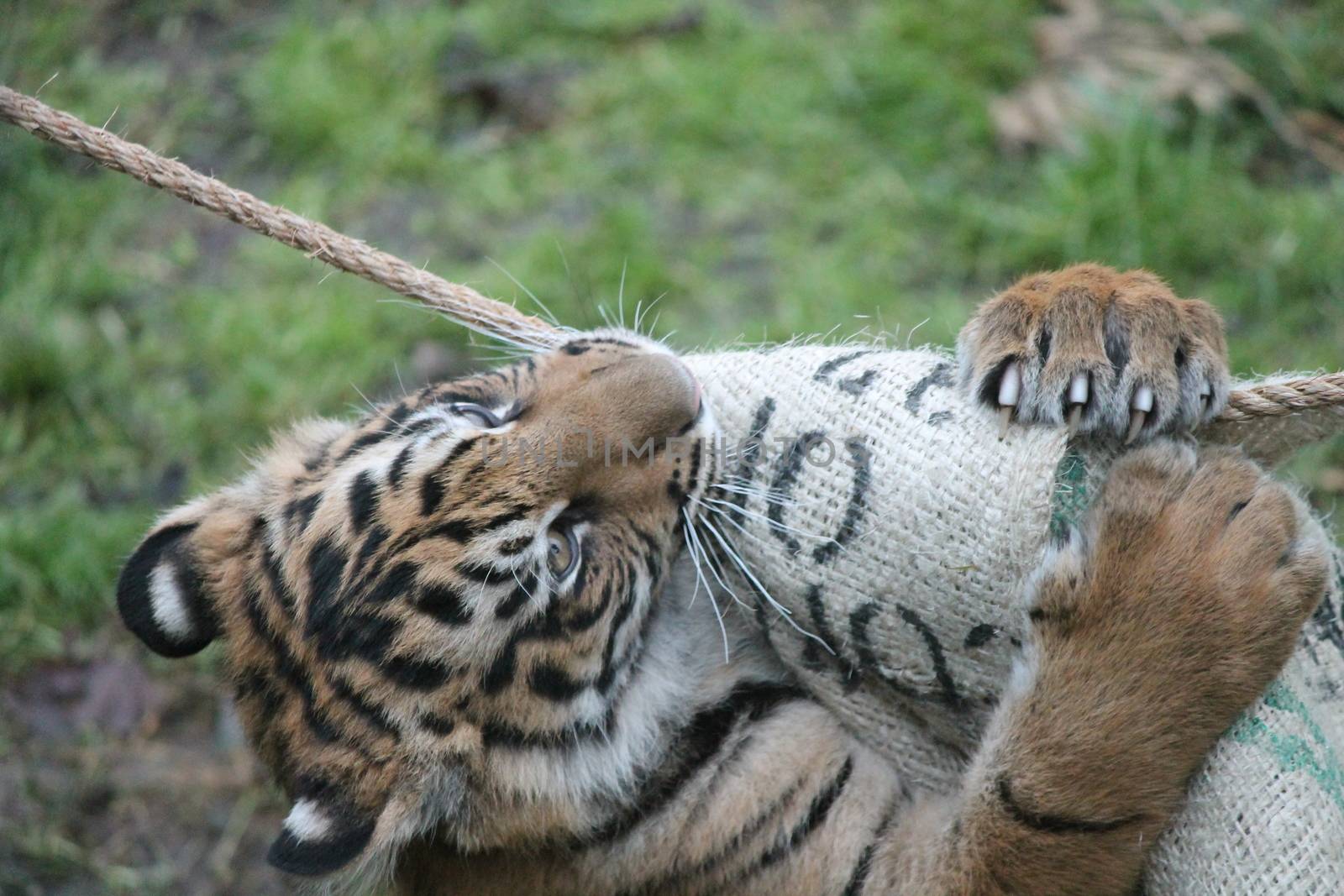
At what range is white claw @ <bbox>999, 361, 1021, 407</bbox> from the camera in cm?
209

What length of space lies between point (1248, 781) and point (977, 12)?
4.18m

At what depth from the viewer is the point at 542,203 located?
516cm

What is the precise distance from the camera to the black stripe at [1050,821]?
2.11 meters

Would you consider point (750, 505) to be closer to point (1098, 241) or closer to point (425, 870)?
point (425, 870)

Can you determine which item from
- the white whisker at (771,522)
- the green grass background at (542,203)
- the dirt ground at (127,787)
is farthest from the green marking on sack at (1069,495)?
the dirt ground at (127,787)

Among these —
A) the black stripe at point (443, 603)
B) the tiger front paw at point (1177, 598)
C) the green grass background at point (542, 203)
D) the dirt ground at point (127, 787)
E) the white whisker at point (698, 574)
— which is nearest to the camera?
the tiger front paw at point (1177, 598)

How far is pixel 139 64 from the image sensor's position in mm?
5824

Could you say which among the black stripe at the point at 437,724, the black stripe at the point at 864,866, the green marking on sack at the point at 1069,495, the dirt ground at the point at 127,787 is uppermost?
the green marking on sack at the point at 1069,495

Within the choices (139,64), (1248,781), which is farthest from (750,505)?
(139,64)

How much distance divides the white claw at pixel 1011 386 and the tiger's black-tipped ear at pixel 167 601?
5.55ft

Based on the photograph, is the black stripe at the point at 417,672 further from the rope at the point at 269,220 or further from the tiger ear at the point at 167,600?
the rope at the point at 269,220

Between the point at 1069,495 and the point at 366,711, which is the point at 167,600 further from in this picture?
the point at 1069,495

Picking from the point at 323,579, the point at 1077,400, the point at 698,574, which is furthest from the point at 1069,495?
the point at 323,579

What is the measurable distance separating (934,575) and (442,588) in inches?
35.7
